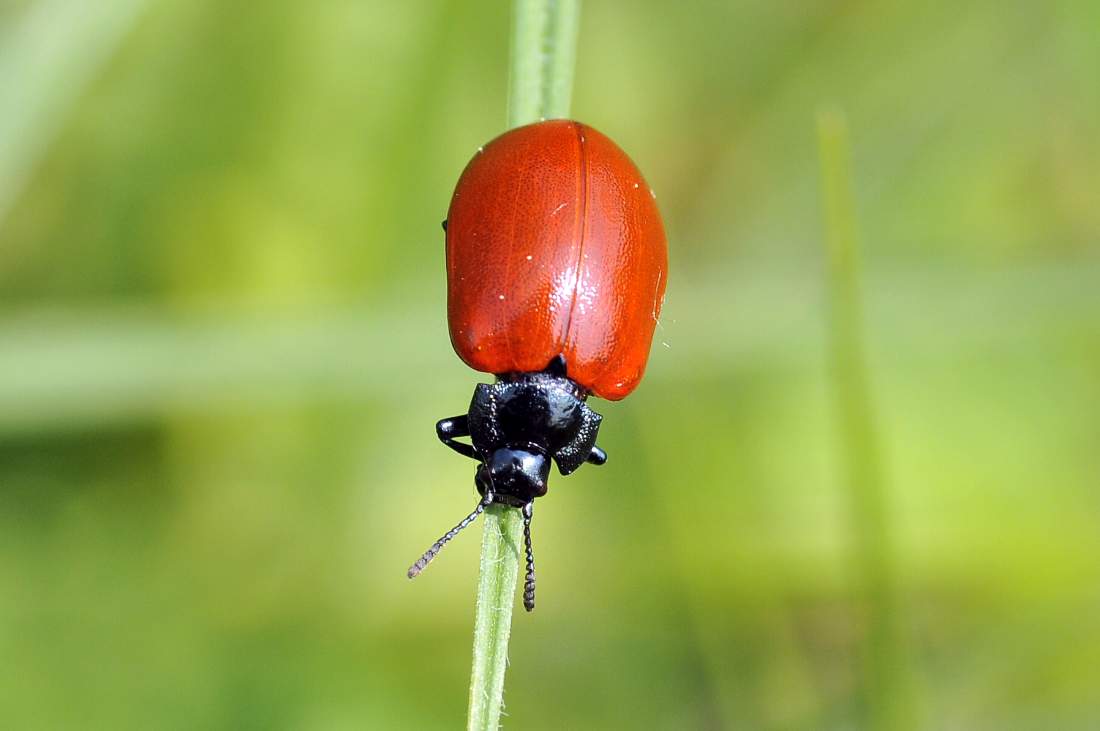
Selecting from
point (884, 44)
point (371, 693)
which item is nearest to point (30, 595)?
point (371, 693)

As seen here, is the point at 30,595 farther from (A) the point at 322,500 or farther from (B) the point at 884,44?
(B) the point at 884,44

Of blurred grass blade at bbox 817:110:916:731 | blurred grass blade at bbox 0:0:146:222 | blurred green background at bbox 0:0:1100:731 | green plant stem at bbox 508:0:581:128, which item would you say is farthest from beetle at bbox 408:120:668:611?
blurred grass blade at bbox 0:0:146:222

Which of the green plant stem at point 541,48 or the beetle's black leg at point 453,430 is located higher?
the green plant stem at point 541,48

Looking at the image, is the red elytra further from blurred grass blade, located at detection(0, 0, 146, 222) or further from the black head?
blurred grass blade, located at detection(0, 0, 146, 222)

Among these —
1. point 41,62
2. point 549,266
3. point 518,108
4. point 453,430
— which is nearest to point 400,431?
point 453,430

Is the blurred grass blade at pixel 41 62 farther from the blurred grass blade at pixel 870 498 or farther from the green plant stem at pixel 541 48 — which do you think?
the blurred grass blade at pixel 870 498

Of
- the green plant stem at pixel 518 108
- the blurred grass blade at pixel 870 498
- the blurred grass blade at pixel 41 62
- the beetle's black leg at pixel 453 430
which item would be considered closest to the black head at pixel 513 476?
the beetle's black leg at pixel 453 430
